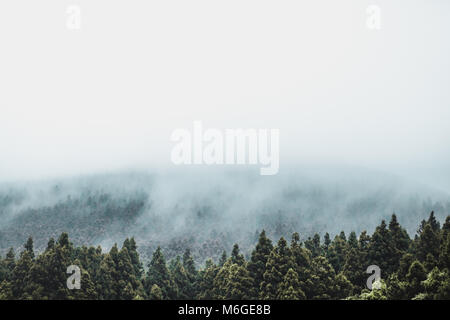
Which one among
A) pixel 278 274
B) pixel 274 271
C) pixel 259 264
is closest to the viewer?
pixel 278 274

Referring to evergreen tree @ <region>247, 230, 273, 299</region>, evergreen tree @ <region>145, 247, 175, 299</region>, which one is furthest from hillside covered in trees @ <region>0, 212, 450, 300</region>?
evergreen tree @ <region>145, 247, 175, 299</region>

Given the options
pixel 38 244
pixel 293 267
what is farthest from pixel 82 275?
pixel 38 244

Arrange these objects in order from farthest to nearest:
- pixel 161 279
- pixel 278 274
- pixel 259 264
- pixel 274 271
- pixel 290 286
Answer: pixel 161 279
pixel 259 264
pixel 274 271
pixel 278 274
pixel 290 286

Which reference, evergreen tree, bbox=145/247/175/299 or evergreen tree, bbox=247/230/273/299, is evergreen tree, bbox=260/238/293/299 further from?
evergreen tree, bbox=145/247/175/299

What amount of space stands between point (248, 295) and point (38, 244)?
6495 inches

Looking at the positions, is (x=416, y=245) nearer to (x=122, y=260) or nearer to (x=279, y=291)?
(x=279, y=291)

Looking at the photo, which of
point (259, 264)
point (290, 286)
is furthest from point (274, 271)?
point (290, 286)

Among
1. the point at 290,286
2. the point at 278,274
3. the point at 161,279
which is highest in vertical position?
the point at 278,274

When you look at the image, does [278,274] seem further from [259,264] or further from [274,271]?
[259,264]

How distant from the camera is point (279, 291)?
38375mm

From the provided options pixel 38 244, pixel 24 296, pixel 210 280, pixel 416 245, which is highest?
pixel 416 245

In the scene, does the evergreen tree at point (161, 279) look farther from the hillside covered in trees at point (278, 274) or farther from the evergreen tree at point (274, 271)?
the evergreen tree at point (274, 271)

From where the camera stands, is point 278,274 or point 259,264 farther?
point 259,264
